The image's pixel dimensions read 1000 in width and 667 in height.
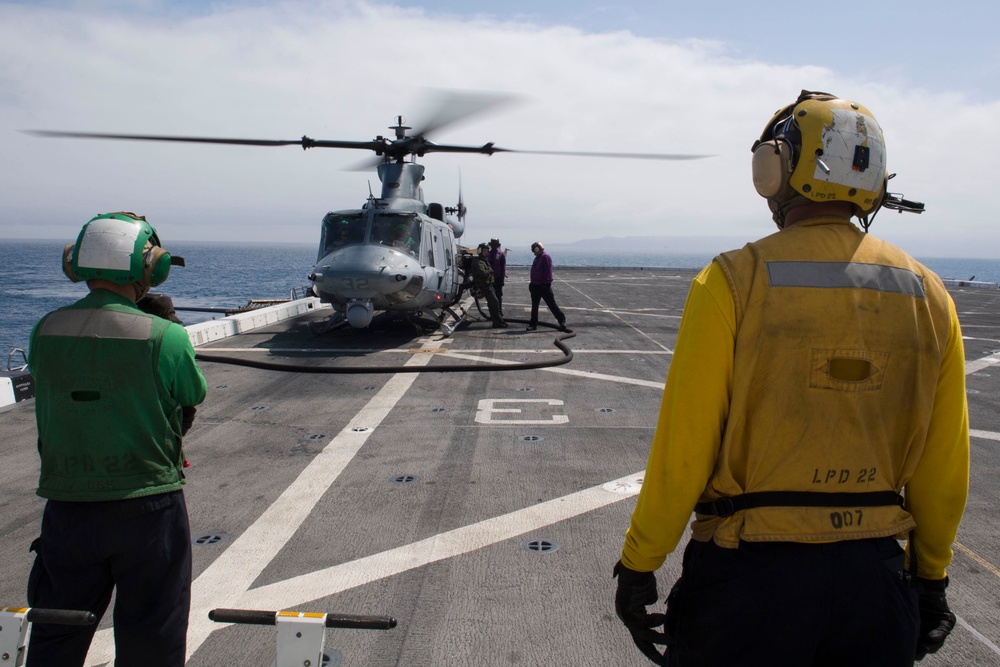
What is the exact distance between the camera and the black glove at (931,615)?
1975 millimetres

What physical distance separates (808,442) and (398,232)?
10.6 metres

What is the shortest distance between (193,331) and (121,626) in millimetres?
9878

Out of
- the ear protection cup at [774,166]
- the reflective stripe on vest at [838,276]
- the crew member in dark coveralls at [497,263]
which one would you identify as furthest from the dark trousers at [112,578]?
the crew member in dark coveralls at [497,263]

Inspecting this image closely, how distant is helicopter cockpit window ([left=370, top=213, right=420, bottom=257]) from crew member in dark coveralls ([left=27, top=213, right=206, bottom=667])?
9.35 meters

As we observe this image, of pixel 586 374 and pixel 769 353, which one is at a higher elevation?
pixel 769 353

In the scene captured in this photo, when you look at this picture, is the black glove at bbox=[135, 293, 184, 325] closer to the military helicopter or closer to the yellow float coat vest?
the yellow float coat vest

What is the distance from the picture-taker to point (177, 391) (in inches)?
98.5

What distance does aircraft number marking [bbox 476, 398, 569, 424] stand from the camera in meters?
6.82

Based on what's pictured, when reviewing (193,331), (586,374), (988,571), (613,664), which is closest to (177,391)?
(613,664)

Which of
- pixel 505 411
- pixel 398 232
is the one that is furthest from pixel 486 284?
pixel 505 411

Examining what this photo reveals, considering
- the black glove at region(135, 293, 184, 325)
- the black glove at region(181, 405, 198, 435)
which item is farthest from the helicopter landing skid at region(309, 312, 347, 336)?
the black glove at region(181, 405, 198, 435)

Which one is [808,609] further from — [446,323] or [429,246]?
[446,323]

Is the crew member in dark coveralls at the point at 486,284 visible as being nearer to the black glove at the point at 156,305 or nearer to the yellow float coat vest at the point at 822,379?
the black glove at the point at 156,305

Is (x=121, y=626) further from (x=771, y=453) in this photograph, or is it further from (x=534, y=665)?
(x=771, y=453)
